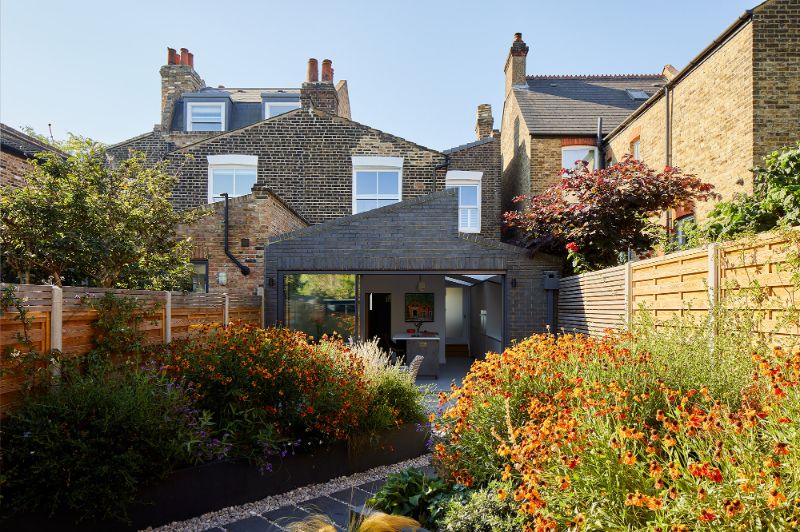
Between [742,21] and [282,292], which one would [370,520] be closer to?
[282,292]

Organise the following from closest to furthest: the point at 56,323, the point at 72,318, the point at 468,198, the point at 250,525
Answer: the point at 250,525, the point at 56,323, the point at 72,318, the point at 468,198

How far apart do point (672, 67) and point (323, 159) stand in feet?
44.6


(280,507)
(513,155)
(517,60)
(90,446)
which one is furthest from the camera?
(517,60)

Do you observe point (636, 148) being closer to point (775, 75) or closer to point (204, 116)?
point (775, 75)

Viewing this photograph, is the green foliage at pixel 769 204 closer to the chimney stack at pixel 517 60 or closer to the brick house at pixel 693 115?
the brick house at pixel 693 115

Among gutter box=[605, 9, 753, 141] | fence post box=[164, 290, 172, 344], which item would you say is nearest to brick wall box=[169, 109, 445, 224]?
gutter box=[605, 9, 753, 141]

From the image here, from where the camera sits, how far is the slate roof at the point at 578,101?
18000 mm

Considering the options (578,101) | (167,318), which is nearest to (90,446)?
(167,318)

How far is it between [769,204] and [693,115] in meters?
4.91

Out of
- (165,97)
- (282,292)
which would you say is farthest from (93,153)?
(165,97)

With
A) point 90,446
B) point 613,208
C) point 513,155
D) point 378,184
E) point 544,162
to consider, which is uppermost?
point 513,155

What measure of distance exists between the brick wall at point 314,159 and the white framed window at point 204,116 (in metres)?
5.05

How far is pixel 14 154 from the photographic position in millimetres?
10992

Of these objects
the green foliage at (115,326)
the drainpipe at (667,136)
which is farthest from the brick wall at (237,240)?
the drainpipe at (667,136)
